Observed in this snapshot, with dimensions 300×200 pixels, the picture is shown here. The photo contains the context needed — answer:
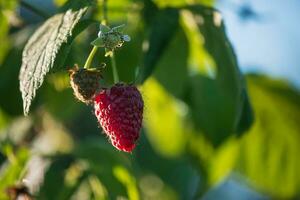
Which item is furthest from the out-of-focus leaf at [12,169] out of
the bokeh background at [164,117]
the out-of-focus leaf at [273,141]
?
the out-of-focus leaf at [273,141]

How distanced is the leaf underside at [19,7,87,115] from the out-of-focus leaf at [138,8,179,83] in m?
0.19

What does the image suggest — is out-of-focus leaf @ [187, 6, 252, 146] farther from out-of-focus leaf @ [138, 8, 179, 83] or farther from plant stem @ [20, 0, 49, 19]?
plant stem @ [20, 0, 49, 19]

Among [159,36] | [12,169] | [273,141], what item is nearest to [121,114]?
[159,36]

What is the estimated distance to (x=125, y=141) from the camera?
133 centimetres

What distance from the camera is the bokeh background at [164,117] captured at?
1674mm

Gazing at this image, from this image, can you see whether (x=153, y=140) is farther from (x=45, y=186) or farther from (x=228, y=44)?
(x=228, y=44)

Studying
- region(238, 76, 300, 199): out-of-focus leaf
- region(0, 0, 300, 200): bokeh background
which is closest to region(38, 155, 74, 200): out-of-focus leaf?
region(0, 0, 300, 200): bokeh background

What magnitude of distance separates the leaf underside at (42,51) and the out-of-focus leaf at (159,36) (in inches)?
7.7

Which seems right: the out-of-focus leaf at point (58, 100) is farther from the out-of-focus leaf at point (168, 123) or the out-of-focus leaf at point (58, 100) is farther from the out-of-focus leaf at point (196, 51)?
the out-of-focus leaf at point (196, 51)

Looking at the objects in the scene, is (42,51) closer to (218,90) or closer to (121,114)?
(121,114)

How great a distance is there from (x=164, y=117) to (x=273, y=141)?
34cm

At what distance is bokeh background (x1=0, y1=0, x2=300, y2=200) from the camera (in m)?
1.67

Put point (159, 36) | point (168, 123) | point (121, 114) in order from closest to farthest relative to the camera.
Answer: point (121, 114) < point (159, 36) < point (168, 123)

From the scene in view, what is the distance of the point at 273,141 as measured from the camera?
7.87 ft
